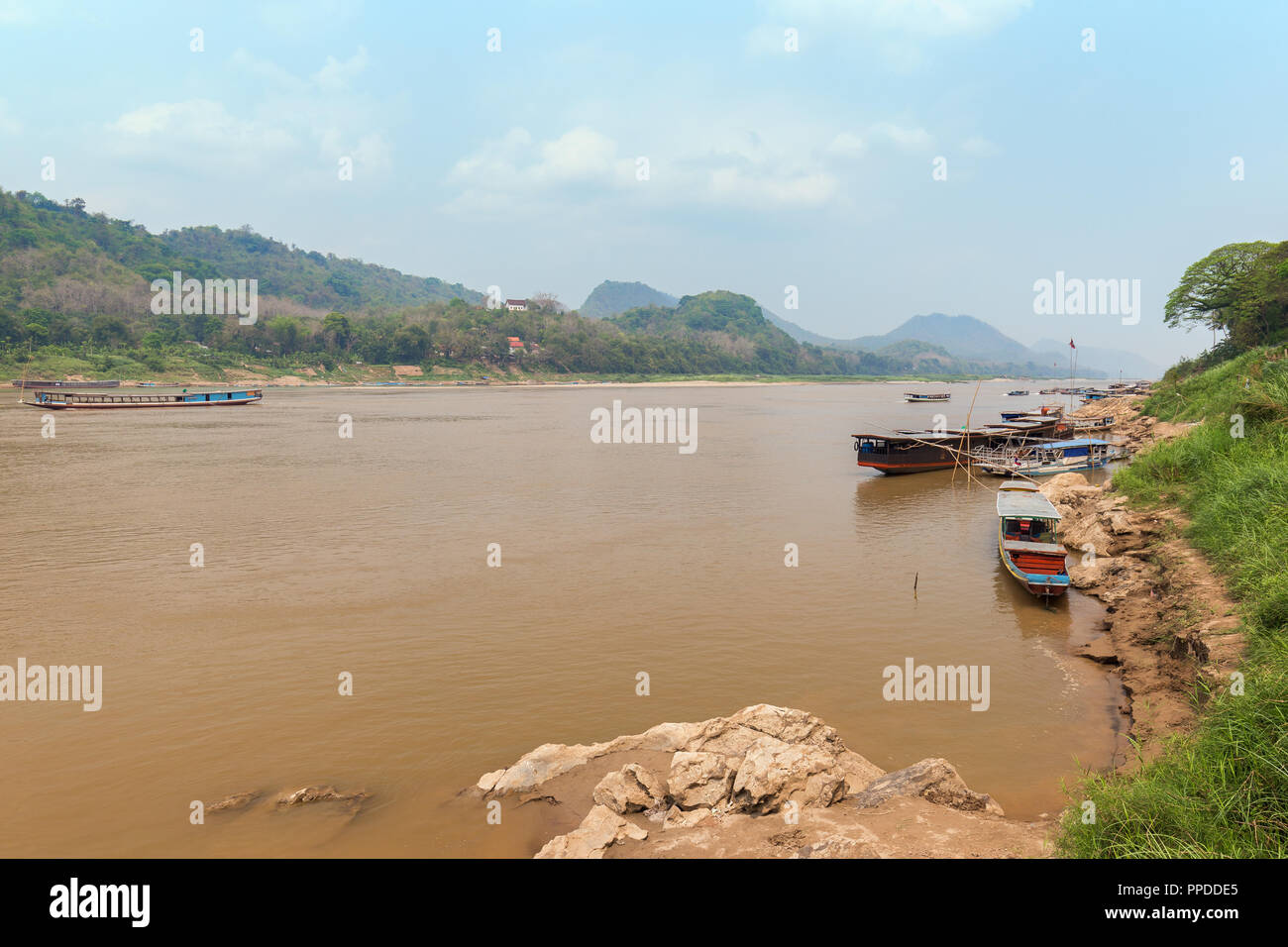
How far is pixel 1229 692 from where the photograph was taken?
661 cm

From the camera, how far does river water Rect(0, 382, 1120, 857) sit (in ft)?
25.9

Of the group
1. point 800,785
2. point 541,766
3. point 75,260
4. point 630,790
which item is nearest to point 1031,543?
point 800,785

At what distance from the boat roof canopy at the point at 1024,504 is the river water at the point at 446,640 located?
1605 mm

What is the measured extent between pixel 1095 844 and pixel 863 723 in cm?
470

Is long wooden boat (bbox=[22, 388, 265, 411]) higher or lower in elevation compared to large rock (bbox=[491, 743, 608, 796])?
higher

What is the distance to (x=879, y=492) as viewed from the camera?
90.1 feet

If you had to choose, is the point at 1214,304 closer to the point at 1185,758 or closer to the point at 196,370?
the point at 1185,758

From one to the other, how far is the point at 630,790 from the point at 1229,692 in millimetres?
6044

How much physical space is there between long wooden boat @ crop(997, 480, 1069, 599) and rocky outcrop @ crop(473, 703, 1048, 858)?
8350 millimetres

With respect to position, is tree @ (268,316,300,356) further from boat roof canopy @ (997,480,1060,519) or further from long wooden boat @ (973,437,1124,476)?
boat roof canopy @ (997,480,1060,519)

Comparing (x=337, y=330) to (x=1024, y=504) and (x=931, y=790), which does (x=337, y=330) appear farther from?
(x=931, y=790)

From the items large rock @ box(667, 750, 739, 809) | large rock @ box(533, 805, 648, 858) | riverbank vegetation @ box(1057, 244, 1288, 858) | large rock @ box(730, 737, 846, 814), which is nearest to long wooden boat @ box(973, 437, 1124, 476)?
riverbank vegetation @ box(1057, 244, 1288, 858)

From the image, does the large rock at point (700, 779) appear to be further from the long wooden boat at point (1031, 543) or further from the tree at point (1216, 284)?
the tree at point (1216, 284)

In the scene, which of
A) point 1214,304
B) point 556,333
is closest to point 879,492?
point 1214,304
